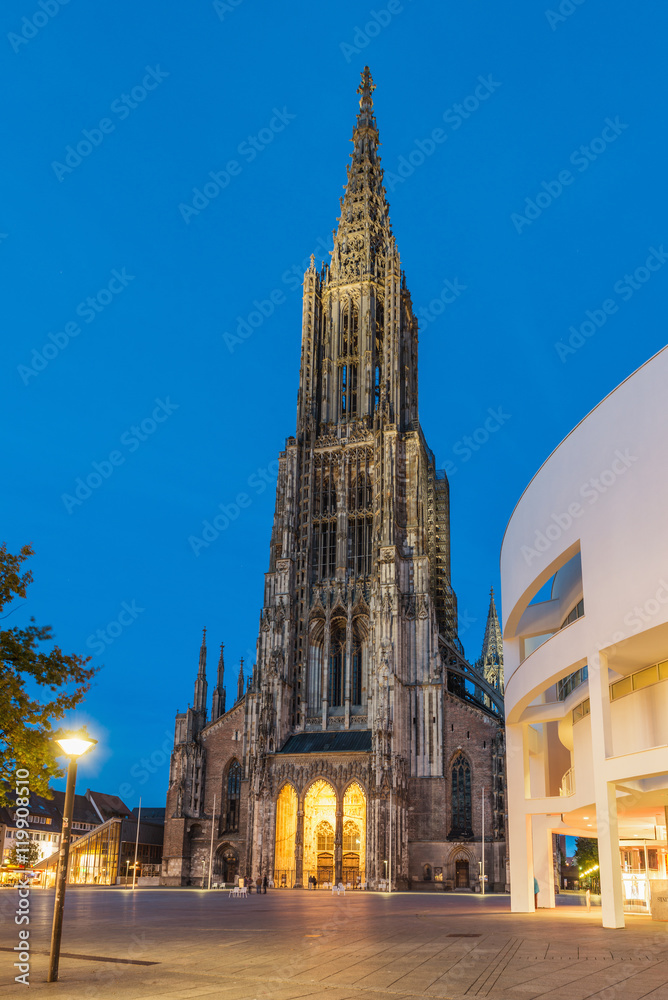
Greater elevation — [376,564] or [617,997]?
[376,564]

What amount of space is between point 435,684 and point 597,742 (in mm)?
41611

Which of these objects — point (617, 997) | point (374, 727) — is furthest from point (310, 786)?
point (617, 997)

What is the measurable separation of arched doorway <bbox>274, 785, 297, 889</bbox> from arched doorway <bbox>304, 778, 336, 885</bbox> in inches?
37.7

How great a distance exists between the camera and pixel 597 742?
21.7 meters

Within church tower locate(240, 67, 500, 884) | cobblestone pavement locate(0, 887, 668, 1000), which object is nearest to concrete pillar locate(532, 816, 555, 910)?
cobblestone pavement locate(0, 887, 668, 1000)

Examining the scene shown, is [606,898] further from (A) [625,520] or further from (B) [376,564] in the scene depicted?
(B) [376,564]

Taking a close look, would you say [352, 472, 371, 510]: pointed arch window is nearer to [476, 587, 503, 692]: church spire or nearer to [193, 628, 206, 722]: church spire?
[193, 628, 206, 722]: church spire

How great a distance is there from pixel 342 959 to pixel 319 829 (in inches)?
1944

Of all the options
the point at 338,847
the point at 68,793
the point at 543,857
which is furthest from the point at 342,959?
the point at 338,847

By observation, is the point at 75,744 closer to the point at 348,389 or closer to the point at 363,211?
the point at 348,389

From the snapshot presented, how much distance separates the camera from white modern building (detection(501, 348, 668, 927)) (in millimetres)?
20656

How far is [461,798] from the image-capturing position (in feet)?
200

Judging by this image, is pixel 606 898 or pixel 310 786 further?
pixel 310 786

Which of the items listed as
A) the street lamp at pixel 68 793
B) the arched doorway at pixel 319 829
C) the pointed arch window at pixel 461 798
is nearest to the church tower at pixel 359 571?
the arched doorway at pixel 319 829
